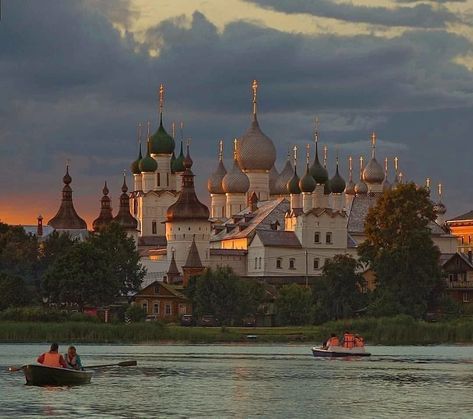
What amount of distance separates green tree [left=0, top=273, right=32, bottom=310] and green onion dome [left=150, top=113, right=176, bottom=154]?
57.8 m

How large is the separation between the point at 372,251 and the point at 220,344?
20.9m

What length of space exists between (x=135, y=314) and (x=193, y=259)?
30.6 metres

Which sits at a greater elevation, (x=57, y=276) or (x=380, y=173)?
(x=380, y=173)

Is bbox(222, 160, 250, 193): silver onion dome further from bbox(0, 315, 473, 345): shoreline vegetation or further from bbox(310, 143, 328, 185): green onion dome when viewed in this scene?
bbox(0, 315, 473, 345): shoreline vegetation

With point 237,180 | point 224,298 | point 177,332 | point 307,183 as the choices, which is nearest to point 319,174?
point 307,183

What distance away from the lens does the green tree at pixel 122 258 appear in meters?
141

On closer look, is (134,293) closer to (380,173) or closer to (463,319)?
(463,319)

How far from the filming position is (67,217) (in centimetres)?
19475

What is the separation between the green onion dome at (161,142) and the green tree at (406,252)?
61.3 metres


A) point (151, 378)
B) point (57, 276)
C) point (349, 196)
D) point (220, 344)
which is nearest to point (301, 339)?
point (220, 344)

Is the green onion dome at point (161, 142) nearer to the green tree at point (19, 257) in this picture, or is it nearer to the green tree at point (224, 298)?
the green tree at point (19, 257)

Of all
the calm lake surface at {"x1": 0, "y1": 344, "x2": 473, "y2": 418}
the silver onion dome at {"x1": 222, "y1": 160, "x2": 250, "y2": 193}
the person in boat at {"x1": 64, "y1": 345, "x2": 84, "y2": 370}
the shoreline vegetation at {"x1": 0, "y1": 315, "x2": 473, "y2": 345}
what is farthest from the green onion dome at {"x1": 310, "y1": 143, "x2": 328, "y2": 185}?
the person in boat at {"x1": 64, "y1": 345, "x2": 84, "y2": 370}

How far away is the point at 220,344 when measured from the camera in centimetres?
10838

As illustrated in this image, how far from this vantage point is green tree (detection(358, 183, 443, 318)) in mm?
121812
